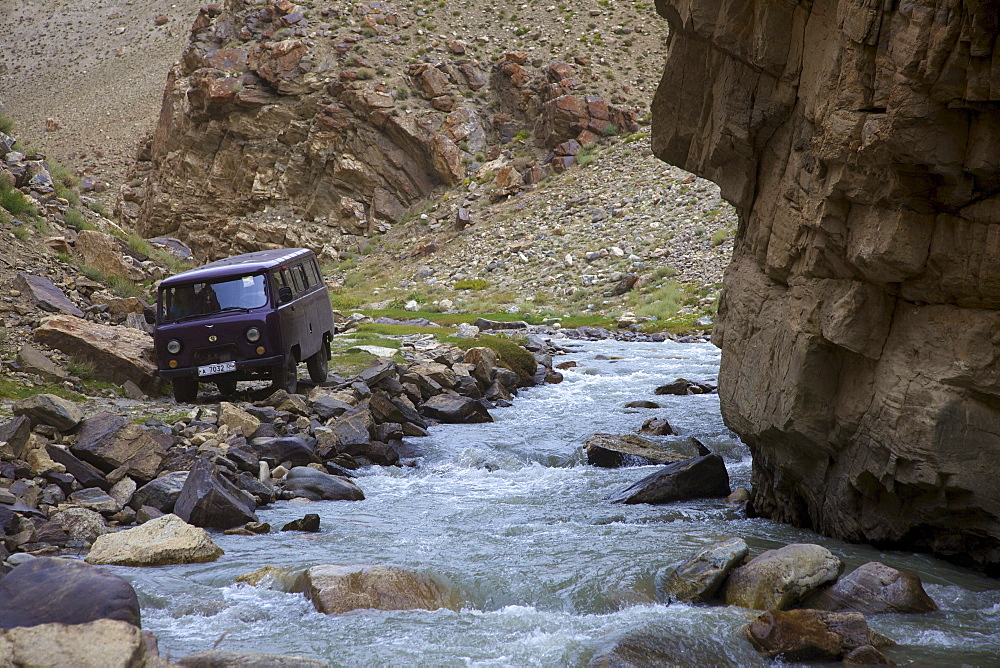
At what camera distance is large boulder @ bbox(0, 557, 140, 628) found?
583 centimetres

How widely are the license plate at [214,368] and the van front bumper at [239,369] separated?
0.07 metres

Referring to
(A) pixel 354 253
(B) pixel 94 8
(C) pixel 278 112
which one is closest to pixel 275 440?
(A) pixel 354 253

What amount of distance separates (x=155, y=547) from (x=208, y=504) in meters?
1.33

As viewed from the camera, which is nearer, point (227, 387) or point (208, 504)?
point (208, 504)

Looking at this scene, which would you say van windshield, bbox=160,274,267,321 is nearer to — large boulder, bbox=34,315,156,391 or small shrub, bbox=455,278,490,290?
large boulder, bbox=34,315,156,391

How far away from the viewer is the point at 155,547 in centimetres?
872

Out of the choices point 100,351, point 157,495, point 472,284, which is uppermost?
point 157,495

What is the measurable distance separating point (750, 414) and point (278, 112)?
54.0 metres

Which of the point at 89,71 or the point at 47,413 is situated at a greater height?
the point at 89,71

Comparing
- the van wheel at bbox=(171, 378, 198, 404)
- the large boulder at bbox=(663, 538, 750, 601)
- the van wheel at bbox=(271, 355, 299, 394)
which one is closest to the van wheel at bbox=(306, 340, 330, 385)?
the van wheel at bbox=(271, 355, 299, 394)

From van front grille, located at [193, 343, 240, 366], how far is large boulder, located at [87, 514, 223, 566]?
21.3 ft

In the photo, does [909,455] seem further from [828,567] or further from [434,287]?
[434,287]

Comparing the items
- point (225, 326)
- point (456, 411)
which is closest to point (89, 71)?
point (225, 326)

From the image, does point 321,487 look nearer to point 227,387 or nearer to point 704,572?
point 227,387
